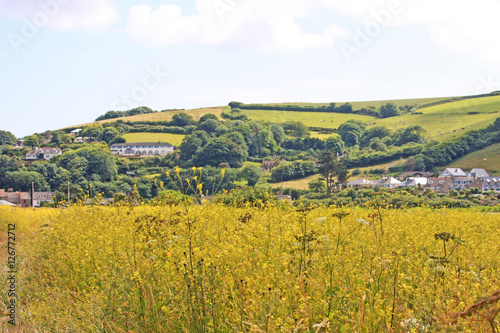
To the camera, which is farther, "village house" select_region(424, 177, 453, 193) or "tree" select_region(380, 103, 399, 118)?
"tree" select_region(380, 103, 399, 118)

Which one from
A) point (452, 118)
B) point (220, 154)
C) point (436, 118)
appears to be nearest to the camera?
point (220, 154)

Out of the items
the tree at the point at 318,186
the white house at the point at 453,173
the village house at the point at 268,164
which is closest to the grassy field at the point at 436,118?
the white house at the point at 453,173

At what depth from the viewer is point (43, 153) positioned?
121 m

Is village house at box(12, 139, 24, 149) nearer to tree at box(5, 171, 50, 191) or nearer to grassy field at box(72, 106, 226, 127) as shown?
grassy field at box(72, 106, 226, 127)

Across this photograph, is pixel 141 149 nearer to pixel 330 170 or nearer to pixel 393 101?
pixel 330 170

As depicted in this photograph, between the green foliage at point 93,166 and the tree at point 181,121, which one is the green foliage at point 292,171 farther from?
the tree at point 181,121

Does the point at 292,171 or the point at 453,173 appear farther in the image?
the point at 292,171

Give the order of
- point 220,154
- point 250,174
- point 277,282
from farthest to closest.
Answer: point 220,154 → point 250,174 → point 277,282

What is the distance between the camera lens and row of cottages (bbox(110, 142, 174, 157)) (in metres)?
125

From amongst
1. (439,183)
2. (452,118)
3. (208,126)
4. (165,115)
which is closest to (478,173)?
(439,183)

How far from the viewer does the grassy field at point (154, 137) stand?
444ft

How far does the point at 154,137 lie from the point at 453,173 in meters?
92.5

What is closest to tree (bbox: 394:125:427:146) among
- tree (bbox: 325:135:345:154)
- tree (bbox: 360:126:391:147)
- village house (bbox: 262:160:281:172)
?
tree (bbox: 360:126:391:147)

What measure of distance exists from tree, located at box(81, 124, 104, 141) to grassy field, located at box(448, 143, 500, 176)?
11072 centimetres
